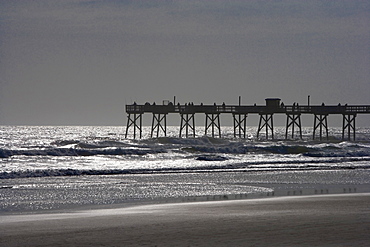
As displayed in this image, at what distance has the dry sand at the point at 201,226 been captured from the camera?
9711mm

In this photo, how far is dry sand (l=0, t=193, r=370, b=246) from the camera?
9711mm

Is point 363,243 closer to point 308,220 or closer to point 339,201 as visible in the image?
point 308,220

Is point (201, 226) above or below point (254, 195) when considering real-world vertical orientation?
above

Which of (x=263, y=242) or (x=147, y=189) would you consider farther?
(x=147, y=189)

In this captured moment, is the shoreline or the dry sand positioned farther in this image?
the shoreline

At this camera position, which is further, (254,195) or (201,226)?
(254,195)

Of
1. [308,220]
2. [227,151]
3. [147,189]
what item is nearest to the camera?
[308,220]

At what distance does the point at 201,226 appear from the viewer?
1118 centimetres

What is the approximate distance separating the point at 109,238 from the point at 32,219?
2873mm

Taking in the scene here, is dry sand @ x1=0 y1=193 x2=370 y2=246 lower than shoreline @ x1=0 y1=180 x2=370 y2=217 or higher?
higher

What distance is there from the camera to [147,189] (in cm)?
1898

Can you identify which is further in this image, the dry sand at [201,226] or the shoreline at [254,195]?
the shoreline at [254,195]

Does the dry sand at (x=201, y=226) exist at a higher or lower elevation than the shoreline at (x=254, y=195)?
higher

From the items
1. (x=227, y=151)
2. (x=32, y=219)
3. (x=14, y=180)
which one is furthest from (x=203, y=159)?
(x=32, y=219)
